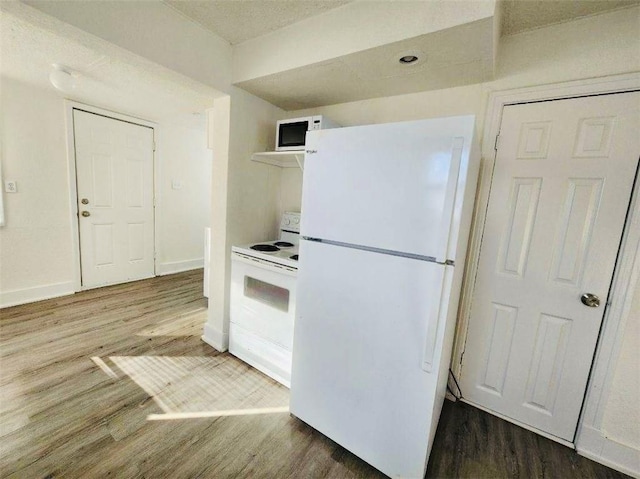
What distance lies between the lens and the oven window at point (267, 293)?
1960mm

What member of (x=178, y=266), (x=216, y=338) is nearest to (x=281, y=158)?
(x=216, y=338)

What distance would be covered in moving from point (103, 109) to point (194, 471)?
4008mm

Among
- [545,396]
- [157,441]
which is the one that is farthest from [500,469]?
[157,441]

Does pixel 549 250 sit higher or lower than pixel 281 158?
lower

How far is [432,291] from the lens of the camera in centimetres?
115

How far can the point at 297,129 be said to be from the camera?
209 centimetres

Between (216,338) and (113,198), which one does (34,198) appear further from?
(216,338)

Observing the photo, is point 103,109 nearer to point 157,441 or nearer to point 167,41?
point 167,41

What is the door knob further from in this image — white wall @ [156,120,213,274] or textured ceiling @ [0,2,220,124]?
white wall @ [156,120,213,274]

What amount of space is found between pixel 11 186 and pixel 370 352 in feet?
12.9

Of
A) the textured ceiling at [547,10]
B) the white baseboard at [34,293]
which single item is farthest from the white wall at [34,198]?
the textured ceiling at [547,10]

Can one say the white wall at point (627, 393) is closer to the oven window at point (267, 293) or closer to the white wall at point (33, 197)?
the oven window at point (267, 293)

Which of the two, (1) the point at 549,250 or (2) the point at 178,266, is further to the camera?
(2) the point at 178,266

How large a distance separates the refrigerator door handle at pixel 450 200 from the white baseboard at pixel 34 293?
4185 mm
